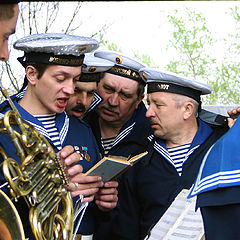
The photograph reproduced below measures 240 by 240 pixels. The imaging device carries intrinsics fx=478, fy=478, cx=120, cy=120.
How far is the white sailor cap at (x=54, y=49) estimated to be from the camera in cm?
289

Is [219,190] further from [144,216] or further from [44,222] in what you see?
[144,216]

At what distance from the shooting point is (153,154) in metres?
3.53

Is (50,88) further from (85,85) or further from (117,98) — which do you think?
(117,98)

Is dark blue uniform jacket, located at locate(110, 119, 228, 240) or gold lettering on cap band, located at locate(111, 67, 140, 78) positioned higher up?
gold lettering on cap band, located at locate(111, 67, 140, 78)

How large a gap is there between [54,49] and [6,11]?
1246mm

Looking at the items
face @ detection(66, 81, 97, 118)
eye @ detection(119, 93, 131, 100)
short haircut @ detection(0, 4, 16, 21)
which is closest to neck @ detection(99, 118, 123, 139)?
eye @ detection(119, 93, 131, 100)

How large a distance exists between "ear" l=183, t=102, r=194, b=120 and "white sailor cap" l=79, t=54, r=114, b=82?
2.50 ft

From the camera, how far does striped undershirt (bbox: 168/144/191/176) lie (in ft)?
11.0

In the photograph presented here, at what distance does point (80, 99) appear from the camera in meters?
3.76

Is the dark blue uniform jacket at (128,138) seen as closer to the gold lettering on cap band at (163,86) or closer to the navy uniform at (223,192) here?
the gold lettering on cap band at (163,86)

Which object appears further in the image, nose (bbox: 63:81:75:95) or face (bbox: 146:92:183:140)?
face (bbox: 146:92:183:140)

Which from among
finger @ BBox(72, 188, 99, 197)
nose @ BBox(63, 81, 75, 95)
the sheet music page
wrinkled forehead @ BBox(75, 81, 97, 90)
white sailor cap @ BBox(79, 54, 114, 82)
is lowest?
the sheet music page

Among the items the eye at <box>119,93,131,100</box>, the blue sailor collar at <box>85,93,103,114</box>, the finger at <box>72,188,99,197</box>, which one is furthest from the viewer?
the eye at <box>119,93,131,100</box>

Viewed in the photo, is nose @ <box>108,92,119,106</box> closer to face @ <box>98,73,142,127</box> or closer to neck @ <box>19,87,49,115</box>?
face @ <box>98,73,142,127</box>
